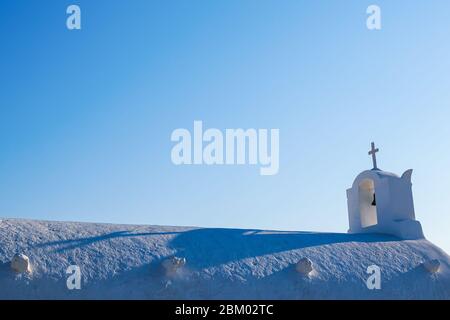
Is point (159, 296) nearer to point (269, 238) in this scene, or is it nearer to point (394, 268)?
point (269, 238)

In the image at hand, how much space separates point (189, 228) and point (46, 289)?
12.5 feet

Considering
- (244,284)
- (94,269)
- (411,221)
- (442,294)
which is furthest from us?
(411,221)

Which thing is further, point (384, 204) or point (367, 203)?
point (367, 203)

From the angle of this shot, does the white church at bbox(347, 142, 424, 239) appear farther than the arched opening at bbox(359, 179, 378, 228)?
No

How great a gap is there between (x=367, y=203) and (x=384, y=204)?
37.8 inches

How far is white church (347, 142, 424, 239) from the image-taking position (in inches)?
560

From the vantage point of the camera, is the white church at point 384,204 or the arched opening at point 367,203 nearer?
the white church at point 384,204

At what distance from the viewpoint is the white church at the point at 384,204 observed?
46.6ft

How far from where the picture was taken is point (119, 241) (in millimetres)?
11094

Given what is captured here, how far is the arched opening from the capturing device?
15203 millimetres

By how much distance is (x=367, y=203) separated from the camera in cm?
1540

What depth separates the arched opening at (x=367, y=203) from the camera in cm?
1520
